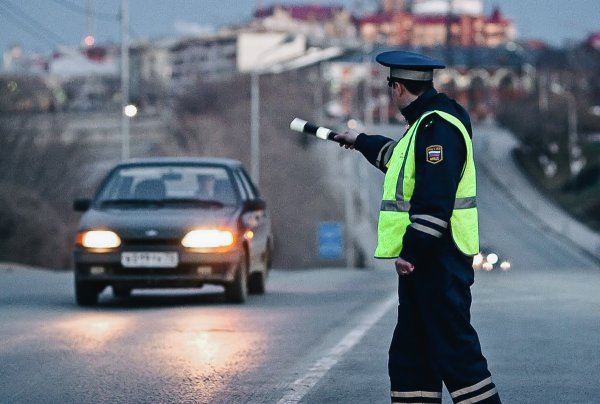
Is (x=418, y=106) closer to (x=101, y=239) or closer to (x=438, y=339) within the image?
(x=438, y=339)

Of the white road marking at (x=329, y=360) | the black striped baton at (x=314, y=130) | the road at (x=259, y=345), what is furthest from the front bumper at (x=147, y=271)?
the black striped baton at (x=314, y=130)

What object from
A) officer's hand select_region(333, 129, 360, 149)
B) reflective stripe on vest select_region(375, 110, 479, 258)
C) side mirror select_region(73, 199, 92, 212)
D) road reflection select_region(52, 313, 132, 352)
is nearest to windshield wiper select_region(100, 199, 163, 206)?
side mirror select_region(73, 199, 92, 212)

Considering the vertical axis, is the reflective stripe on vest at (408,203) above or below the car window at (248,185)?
above

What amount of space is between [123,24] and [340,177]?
48.8 meters

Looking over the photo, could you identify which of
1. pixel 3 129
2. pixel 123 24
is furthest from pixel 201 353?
pixel 3 129

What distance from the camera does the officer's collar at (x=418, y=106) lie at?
7.37 metres

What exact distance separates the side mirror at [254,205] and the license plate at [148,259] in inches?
58.7

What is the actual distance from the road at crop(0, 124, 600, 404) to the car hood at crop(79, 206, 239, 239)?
811 mm

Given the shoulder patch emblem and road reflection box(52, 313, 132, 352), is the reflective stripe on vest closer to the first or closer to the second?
the shoulder patch emblem

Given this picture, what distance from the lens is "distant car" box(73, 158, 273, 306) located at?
Answer: 1741 cm

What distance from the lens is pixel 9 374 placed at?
35.1ft

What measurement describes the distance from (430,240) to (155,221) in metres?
10.7

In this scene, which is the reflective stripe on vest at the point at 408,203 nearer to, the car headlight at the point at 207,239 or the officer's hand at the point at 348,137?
the officer's hand at the point at 348,137

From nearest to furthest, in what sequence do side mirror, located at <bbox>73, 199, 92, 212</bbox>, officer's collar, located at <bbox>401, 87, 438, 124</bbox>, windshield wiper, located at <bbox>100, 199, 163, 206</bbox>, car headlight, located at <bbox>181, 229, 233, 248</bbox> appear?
officer's collar, located at <bbox>401, 87, 438, 124</bbox>, car headlight, located at <bbox>181, 229, 233, 248</bbox>, windshield wiper, located at <bbox>100, 199, 163, 206</bbox>, side mirror, located at <bbox>73, 199, 92, 212</bbox>
